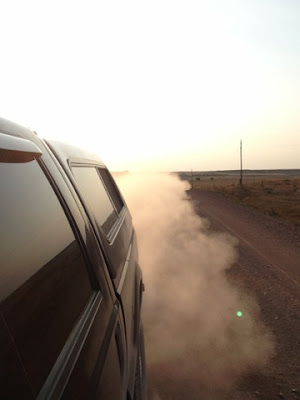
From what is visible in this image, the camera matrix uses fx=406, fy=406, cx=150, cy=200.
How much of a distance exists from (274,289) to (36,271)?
7328mm

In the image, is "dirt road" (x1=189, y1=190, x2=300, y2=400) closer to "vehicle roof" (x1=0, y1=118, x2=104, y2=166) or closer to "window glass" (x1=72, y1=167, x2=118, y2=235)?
"window glass" (x1=72, y1=167, x2=118, y2=235)

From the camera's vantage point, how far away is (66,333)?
1.33 m

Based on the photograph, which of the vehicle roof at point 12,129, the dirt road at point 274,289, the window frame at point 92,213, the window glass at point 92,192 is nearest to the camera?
the vehicle roof at point 12,129

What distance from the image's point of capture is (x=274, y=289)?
25.7ft

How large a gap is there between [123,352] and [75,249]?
633mm

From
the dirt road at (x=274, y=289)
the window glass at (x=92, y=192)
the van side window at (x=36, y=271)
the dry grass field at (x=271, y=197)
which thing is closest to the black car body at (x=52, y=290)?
the van side window at (x=36, y=271)

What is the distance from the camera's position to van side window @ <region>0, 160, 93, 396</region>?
102cm

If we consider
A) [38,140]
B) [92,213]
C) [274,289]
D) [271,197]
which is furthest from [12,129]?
[271,197]

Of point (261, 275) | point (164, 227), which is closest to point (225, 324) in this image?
point (261, 275)

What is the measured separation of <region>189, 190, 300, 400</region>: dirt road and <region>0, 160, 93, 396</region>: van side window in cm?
348

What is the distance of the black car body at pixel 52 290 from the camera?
1.00 metres

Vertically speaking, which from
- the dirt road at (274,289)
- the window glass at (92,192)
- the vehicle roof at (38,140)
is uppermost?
the vehicle roof at (38,140)

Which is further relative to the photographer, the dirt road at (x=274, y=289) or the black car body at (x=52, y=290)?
the dirt road at (x=274, y=289)

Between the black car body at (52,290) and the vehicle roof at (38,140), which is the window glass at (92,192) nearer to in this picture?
the vehicle roof at (38,140)
